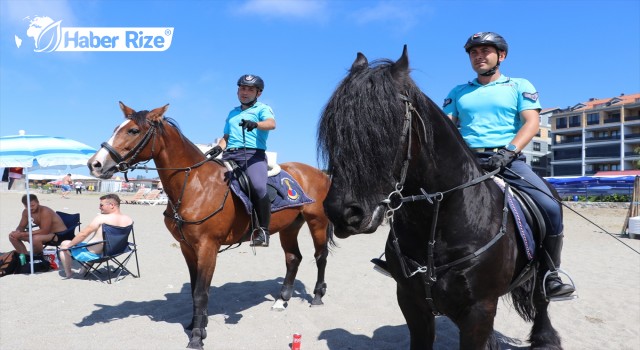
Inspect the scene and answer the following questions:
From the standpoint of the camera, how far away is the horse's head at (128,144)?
4.77m

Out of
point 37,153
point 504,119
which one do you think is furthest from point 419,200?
point 37,153

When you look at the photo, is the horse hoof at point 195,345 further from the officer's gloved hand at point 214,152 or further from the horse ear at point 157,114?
the horse ear at point 157,114

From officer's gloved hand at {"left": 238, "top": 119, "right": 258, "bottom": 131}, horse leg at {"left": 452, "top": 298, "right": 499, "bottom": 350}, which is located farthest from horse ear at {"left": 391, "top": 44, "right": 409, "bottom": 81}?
officer's gloved hand at {"left": 238, "top": 119, "right": 258, "bottom": 131}

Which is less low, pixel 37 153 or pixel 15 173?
pixel 37 153

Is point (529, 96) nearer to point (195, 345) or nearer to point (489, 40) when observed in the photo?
point (489, 40)

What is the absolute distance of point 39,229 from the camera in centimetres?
873

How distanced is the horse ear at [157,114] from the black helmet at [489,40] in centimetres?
363

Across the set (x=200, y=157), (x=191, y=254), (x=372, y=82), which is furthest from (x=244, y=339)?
(x=372, y=82)

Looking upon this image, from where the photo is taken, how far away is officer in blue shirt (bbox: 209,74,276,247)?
5.70 meters

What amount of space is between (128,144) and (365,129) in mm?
3765

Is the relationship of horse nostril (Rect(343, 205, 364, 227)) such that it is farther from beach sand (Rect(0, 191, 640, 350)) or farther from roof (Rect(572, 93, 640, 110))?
roof (Rect(572, 93, 640, 110))

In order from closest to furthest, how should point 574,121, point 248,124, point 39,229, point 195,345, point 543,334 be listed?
point 543,334
point 195,345
point 248,124
point 39,229
point 574,121

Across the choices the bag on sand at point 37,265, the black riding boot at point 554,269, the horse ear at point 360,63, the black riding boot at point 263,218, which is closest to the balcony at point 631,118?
the black riding boot at point 263,218

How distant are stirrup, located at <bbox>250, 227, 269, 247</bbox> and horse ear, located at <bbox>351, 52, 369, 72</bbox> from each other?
12.2 feet
